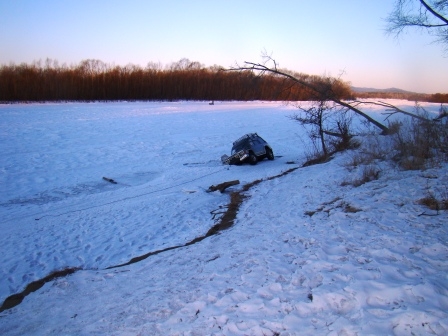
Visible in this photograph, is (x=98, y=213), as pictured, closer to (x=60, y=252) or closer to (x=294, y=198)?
(x=60, y=252)

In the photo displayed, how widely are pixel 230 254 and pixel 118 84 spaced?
6917 centimetres

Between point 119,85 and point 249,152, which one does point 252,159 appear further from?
point 119,85

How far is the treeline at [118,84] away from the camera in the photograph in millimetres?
58000

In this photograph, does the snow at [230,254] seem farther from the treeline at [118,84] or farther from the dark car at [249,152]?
the treeline at [118,84]

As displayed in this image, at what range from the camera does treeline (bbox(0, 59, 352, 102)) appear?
58.0m

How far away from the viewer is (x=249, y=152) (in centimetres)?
1875

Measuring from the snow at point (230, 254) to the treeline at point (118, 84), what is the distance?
3965 cm

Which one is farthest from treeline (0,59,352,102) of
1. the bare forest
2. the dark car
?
the dark car

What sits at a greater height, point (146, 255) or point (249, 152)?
point (249, 152)

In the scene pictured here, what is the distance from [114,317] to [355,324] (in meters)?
3.37

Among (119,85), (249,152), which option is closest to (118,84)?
(119,85)

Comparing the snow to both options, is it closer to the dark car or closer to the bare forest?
the dark car

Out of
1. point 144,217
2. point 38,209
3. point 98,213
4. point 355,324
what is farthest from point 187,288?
point 38,209

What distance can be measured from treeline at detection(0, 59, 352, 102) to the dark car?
104 feet
